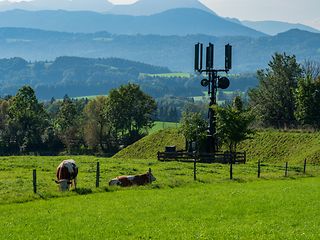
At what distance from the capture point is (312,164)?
57781 millimetres

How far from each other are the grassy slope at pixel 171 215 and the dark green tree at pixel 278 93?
5959 centimetres

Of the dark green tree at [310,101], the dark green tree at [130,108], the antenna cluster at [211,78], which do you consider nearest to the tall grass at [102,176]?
the antenna cluster at [211,78]

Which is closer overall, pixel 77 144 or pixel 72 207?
pixel 72 207

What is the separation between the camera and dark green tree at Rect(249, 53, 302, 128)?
89.2 metres

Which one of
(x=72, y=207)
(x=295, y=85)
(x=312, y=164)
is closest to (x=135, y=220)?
(x=72, y=207)

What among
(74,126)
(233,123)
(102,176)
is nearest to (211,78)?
(233,123)

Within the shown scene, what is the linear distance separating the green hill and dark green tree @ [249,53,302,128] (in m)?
17.1

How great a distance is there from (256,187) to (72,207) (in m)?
13.7

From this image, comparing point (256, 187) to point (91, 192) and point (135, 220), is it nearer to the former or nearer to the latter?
point (91, 192)

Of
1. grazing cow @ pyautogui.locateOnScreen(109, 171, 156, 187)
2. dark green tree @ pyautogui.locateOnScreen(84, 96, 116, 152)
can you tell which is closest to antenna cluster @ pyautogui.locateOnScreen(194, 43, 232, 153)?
grazing cow @ pyautogui.locateOnScreen(109, 171, 156, 187)

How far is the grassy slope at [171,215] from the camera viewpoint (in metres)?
18.0

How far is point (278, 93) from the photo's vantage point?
9044cm

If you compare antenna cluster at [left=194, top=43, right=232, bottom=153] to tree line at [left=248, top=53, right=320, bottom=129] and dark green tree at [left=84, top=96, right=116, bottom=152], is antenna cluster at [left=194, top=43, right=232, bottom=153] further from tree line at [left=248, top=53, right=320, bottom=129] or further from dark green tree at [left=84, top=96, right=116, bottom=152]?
dark green tree at [left=84, top=96, right=116, bottom=152]

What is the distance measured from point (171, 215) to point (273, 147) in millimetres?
47182
